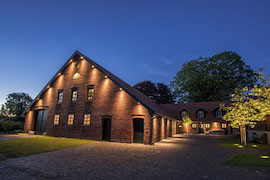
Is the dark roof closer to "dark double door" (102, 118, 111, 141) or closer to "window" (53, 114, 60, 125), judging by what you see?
"dark double door" (102, 118, 111, 141)

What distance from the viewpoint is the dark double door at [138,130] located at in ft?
48.2

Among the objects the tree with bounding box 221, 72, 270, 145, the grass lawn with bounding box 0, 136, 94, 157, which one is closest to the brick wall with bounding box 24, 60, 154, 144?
the grass lawn with bounding box 0, 136, 94, 157

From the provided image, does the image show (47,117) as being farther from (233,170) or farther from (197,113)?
Answer: (197,113)

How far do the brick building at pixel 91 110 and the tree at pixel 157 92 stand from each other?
28.4m

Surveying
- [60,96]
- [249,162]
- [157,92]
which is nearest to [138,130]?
[249,162]

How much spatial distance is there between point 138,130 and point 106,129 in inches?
141

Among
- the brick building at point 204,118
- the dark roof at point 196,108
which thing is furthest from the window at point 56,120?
the brick building at point 204,118

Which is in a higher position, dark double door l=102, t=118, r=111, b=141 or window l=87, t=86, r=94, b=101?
window l=87, t=86, r=94, b=101

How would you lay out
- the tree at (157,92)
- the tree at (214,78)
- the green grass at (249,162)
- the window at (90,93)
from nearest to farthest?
1. the green grass at (249,162)
2. the window at (90,93)
3. the tree at (214,78)
4. the tree at (157,92)

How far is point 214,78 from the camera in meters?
37.5

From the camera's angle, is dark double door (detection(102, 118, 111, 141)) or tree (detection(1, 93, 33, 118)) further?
tree (detection(1, 93, 33, 118))

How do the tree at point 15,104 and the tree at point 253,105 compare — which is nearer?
the tree at point 253,105

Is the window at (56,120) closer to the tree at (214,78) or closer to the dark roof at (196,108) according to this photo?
the dark roof at (196,108)

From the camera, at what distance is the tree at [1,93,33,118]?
4839 cm
